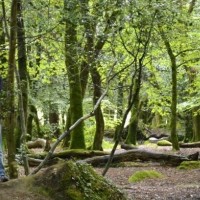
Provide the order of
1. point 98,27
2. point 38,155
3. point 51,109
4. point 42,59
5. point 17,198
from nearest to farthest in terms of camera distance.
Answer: point 17,198 < point 98,27 < point 38,155 < point 42,59 < point 51,109


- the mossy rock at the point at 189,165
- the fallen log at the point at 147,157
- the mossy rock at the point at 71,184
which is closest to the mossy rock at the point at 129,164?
the fallen log at the point at 147,157

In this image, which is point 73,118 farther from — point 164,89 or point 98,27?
point 164,89

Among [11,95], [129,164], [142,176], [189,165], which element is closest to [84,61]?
[142,176]

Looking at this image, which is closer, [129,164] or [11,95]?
[11,95]

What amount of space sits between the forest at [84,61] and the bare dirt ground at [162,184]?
3.09ft

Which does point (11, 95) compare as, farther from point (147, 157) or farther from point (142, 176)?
point (147, 157)

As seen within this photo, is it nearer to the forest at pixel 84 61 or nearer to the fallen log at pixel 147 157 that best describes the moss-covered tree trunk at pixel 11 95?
the forest at pixel 84 61

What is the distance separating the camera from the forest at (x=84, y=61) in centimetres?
748

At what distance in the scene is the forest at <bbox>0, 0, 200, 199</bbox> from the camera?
Result: 7477 mm

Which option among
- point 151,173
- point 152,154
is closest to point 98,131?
point 152,154

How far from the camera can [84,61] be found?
1124 centimetres

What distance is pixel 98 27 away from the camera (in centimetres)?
960

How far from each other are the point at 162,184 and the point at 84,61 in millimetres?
3990

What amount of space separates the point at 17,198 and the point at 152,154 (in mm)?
9609
